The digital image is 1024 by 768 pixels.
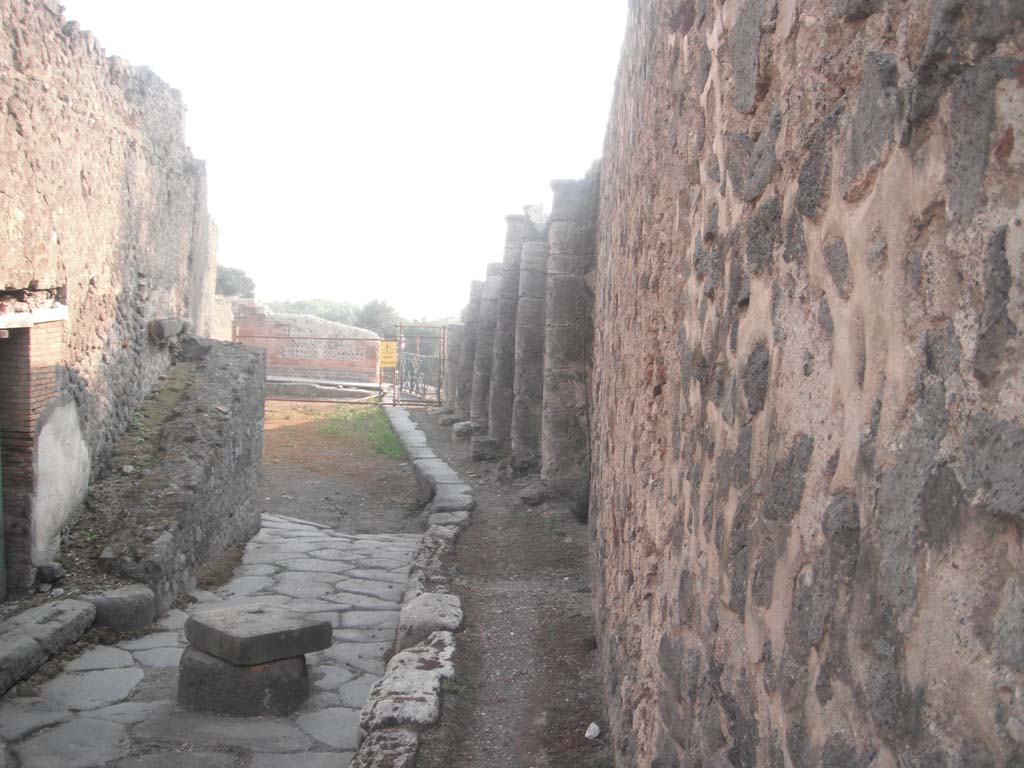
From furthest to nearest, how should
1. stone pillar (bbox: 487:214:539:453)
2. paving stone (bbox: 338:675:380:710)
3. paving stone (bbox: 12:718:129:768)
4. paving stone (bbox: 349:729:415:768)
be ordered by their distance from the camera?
1. stone pillar (bbox: 487:214:539:453)
2. paving stone (bbox: 338:675:380:710)
3. paving stone (bbox: 12:718:129:768)
4. paving stone (bbox: 349:729:415:768)

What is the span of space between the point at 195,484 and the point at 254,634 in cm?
215

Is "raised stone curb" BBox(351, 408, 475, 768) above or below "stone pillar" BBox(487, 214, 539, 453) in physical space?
below

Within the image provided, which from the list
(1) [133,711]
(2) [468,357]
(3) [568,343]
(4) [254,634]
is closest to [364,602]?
(4) [254,634]

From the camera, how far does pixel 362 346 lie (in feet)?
84.8

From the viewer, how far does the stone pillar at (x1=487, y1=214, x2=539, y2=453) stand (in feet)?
36.6

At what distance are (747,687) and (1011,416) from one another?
2.99ft

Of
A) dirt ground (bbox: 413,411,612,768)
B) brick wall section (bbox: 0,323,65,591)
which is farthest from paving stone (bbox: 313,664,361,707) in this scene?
brick wall section (bbox: 0,323,65,591)

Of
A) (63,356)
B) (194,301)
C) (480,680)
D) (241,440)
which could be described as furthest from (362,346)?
(480,680)

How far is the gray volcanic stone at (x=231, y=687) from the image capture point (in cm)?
420

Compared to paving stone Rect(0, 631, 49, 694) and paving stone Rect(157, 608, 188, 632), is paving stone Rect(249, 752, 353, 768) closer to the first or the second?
paving stone Rect(0, 631, 49, 694)

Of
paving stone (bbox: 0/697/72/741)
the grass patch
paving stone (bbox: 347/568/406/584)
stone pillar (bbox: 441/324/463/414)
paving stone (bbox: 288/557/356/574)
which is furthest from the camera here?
stone pillar (bbox: 441/324/463/414)

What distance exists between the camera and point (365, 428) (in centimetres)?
1500

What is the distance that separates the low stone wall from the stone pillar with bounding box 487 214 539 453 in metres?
3.48

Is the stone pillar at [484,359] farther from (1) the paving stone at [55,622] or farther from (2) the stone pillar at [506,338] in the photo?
(1) the paving stone at [55,622]
